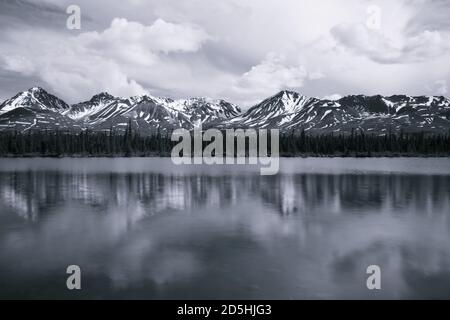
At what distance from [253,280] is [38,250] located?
13.6 m

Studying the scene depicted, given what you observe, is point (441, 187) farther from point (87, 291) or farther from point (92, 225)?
point (87, 291)

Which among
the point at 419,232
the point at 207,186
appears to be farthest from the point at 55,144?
the point at 419,232

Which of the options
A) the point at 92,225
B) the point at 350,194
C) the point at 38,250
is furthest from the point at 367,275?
the point at 350,194

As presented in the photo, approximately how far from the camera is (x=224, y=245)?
83.5 feet

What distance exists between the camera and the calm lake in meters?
18.1

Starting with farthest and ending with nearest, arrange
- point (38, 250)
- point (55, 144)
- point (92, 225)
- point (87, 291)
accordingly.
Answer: point (55, 144) < point (92, 225) < point (38, 250) < point (87, 291)

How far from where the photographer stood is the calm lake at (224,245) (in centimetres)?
1806

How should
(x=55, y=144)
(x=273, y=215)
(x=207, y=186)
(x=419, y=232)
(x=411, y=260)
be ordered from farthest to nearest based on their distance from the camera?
1. (x=55, y=144)
2. (x=207, y=186)
3. (x=273, y=215)
4. (x=419, y=232)
5. (x=411, y=260)

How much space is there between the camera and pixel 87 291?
17641mm

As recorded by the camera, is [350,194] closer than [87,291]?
No

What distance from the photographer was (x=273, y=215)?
36062mm

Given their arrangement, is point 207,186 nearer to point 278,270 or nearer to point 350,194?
point 350,194
